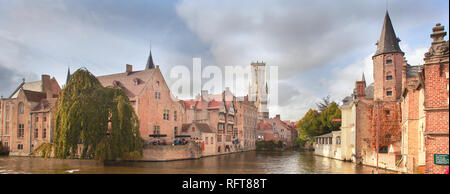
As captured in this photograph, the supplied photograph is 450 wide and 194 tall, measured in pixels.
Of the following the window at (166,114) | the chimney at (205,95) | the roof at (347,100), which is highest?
the chimney at (205,95)

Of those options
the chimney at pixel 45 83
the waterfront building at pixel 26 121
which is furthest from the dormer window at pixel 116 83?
the chimney at pixel 45 83

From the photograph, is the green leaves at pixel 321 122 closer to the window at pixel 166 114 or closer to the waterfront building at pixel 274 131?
the waterfront building at pixel 274 131

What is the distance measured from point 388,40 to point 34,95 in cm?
5490

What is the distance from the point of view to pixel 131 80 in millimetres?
Result: 44094

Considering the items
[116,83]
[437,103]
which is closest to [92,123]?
[116,83]

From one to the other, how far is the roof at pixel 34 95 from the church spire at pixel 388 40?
5310 centimetres

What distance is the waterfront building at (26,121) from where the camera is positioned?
45594mm

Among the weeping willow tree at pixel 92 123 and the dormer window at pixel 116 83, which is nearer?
the weeping willow tree at pixel 92 123

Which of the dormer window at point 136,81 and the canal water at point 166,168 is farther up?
the dormer window at point 136,81
